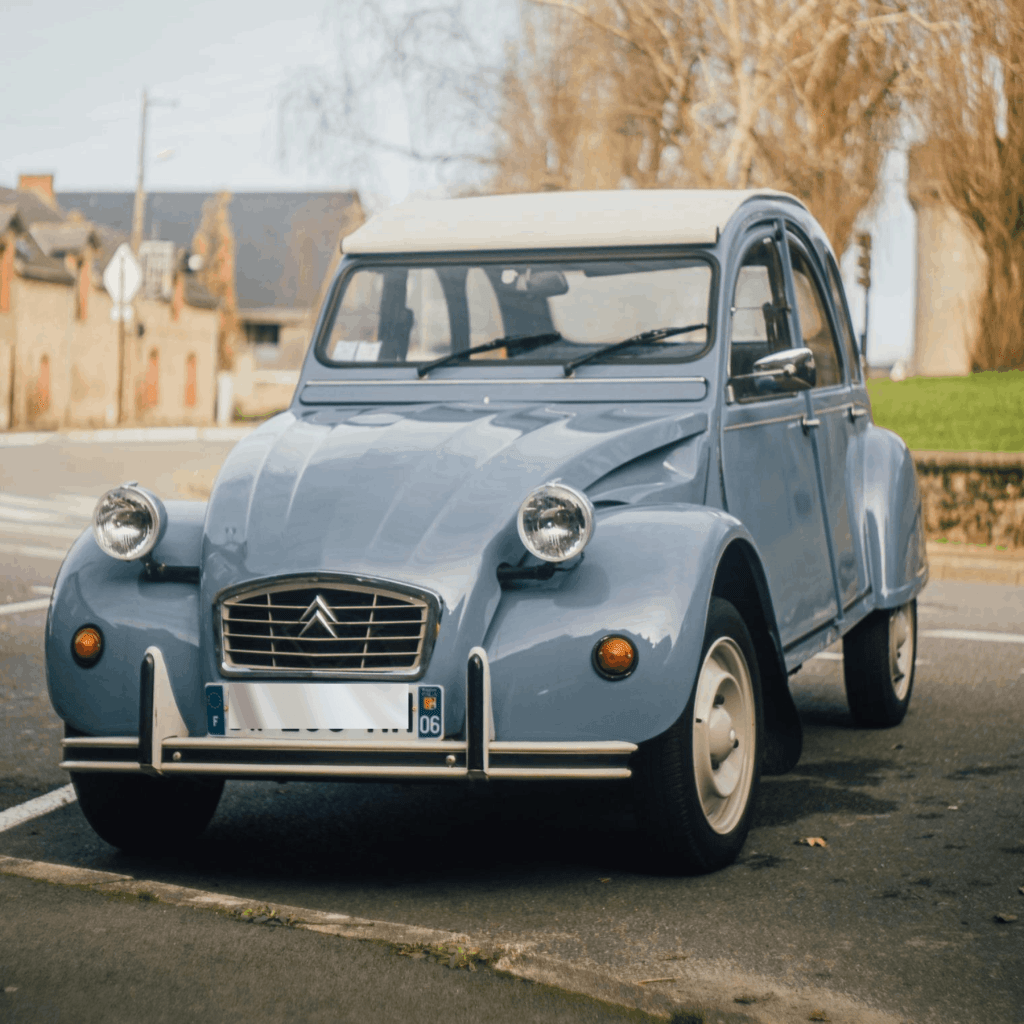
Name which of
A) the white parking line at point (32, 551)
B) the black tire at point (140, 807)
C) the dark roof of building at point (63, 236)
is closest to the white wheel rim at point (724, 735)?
the black tire at point (140, 807)

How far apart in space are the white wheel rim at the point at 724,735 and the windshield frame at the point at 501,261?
3.91ft

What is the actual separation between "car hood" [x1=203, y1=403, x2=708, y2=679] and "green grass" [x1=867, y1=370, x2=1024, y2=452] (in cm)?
1329

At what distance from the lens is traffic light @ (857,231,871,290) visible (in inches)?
846

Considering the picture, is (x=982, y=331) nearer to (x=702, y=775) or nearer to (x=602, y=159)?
(x=602, y=159)

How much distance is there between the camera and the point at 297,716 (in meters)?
4.62

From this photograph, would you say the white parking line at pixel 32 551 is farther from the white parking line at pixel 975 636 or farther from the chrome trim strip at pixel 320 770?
the chrome trim strip at pixel 320 770

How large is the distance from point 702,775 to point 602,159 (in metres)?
20.7

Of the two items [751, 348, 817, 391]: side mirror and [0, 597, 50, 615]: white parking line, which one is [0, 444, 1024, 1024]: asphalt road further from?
[0, 597, 50, 615]: white parking line

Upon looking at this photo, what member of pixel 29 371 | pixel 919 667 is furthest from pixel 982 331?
pixel 29 371

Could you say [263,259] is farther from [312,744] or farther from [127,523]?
[312,744]

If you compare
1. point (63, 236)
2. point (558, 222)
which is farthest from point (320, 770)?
point (63, 236)

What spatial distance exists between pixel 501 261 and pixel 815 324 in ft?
4.99

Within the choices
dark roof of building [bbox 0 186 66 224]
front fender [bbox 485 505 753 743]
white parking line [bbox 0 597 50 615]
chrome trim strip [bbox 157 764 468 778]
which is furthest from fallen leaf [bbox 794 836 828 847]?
dark roof of building [bbox 0 186 66 224]

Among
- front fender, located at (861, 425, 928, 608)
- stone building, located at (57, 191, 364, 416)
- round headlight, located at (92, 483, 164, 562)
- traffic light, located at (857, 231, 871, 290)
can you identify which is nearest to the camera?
round headlight, located at (92, 483, 164, 562)
